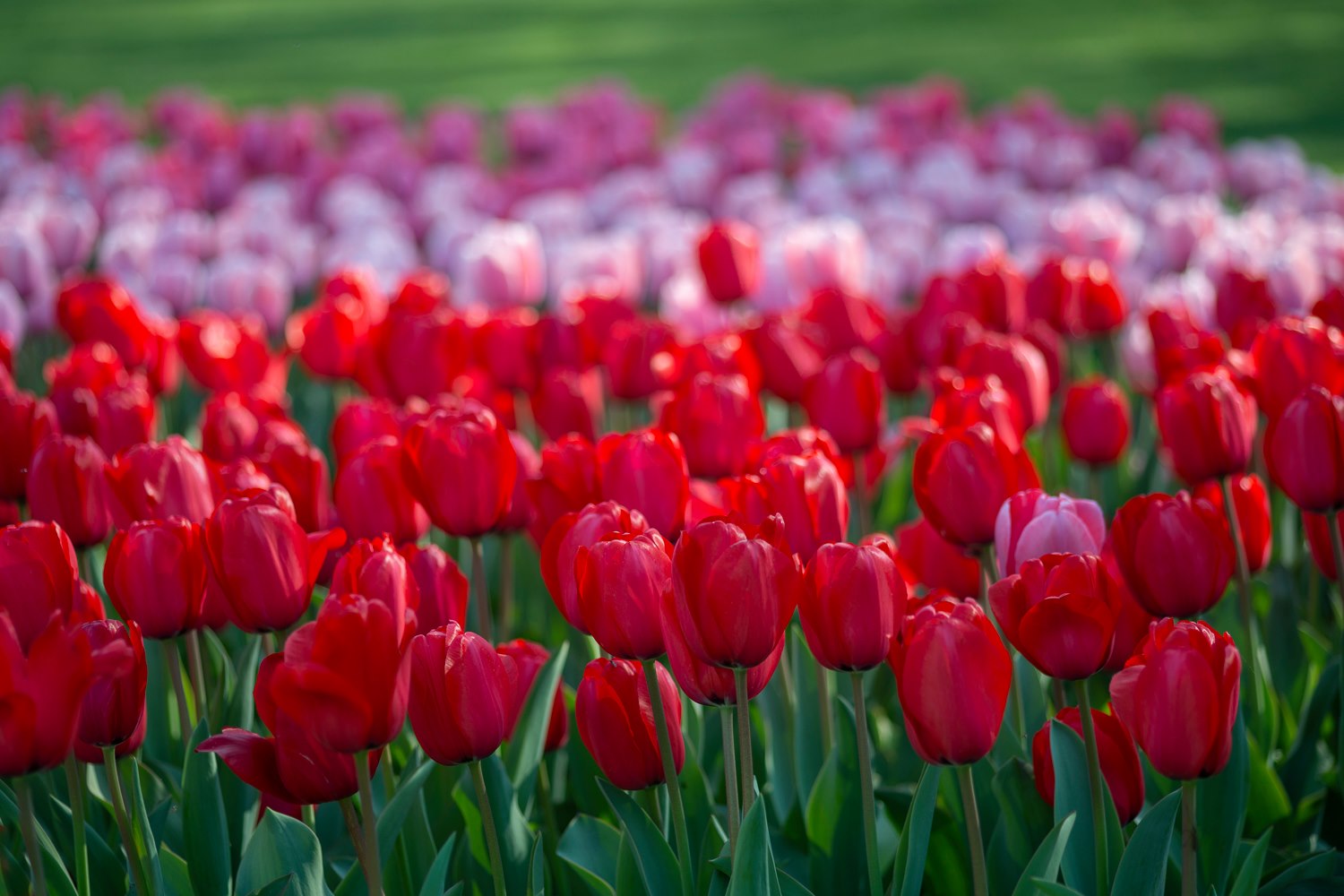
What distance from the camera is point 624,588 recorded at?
117 cm

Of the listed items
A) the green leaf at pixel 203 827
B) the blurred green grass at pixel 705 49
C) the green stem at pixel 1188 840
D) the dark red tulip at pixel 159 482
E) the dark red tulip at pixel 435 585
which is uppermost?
the dark red tulip at pixel 159 482

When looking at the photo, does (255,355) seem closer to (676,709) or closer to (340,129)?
(676,709)

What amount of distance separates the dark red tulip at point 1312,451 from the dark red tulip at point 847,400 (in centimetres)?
55

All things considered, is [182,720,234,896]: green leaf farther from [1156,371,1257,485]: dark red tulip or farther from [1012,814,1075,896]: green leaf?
[1156,371,1257,485]: dark red tulip

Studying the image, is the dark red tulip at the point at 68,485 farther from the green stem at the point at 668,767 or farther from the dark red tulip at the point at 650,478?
the green stem at the point at 668,767

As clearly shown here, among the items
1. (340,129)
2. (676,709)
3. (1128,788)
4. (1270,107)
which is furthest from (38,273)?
(1270,107)

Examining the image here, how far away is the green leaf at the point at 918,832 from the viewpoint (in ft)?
4.00

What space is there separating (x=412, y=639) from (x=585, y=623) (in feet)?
0.51

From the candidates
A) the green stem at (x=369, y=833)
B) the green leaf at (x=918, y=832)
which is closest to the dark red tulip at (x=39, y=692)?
the green stem at (x=369, y=833)

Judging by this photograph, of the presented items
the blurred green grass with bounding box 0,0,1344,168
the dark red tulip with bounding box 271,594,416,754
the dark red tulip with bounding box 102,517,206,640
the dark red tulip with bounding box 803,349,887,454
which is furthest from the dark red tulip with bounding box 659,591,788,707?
the blurred green grass with bounding box 0,0,1344,168

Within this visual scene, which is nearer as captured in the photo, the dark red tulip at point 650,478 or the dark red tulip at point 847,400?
the dark red tulip at point 650,478

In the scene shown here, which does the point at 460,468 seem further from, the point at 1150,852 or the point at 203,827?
the point at 1150,852

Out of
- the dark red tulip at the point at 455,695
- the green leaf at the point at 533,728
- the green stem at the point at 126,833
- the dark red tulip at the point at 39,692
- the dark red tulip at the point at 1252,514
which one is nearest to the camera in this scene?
the dark red tulip at the point at 39,692

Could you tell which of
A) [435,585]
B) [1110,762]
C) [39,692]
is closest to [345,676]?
[39,692]
